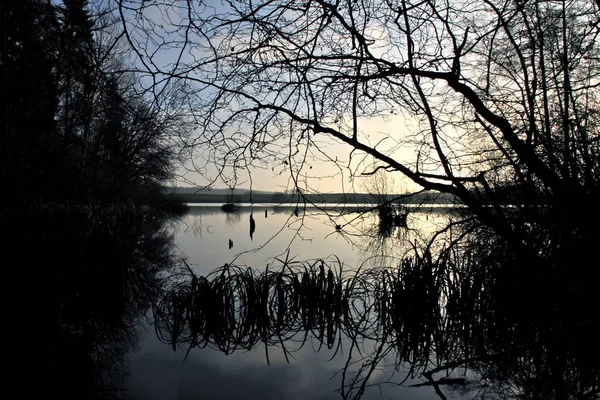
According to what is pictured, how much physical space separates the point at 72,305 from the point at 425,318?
3.93m

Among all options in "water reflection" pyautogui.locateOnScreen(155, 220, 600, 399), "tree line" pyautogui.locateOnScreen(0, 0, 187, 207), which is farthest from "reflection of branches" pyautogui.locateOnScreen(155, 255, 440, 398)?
"tree line" pyautogui.locateOnScreen(0, 0, 187, 207)

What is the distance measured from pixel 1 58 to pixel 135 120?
13.8ft

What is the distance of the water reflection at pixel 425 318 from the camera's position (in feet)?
11.4

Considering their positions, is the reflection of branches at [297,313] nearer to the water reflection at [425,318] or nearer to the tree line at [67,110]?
the water reflection at [425,318]

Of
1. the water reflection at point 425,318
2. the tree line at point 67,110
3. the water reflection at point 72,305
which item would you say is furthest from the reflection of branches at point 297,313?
the tree line at point 67,110

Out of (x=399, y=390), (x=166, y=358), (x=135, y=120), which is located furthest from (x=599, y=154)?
(x=166, y=358)

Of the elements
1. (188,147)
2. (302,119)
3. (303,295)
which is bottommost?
(303,295)

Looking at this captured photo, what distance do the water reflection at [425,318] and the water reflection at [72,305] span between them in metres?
0.63

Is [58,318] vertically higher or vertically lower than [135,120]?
lower

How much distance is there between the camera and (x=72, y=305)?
511 centimetres

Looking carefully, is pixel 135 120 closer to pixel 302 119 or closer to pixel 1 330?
pixel 302 119

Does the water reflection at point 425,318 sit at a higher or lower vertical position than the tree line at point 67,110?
lower

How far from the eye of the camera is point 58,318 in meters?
4.65

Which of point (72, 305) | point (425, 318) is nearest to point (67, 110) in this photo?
point (72, 305)
